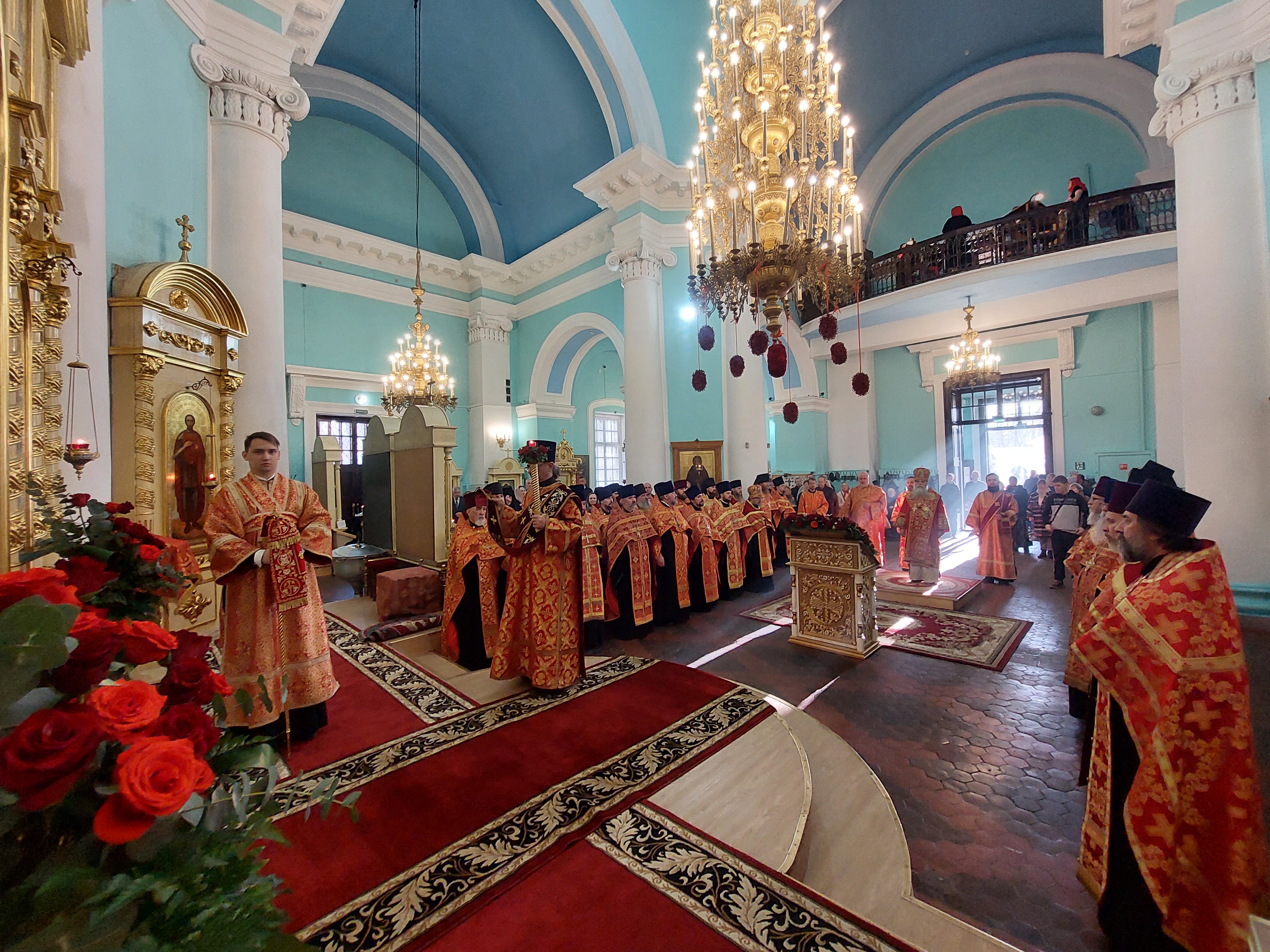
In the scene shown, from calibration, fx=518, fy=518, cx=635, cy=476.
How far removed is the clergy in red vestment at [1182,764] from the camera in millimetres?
1890

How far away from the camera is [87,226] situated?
3.26 m

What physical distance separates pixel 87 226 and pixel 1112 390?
1815 cm

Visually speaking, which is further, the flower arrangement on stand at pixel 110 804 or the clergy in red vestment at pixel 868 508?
the clergy in red vestment at pixel 868 508

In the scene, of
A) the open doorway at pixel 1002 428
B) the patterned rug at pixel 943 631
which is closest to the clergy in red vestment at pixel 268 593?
the patterned rug at pixel 943 631

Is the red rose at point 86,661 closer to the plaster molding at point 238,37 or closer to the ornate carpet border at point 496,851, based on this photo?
the ornate carpet border at point 496,851

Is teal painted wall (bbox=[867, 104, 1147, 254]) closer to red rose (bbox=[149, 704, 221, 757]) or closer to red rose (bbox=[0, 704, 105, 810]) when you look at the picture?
red rose (bbox=[149, 704, 221, 757])

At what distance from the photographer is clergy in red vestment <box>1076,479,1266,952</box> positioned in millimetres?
1890

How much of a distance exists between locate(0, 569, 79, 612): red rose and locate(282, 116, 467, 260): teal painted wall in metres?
14.8

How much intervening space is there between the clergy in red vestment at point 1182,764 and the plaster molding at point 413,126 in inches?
612

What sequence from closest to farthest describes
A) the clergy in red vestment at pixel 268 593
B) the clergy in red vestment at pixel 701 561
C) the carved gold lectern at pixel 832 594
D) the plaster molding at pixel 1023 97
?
the clergy in red vestment at pixel 268 593
the carved gold lectern at pixel 832 594
the clergy in red vestment at pixel 701 561
the plaster molding at pixel 1023 97

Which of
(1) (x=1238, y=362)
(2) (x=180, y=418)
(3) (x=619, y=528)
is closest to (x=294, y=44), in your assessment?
(2) (x=180, y=418)

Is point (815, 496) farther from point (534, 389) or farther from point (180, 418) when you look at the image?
point (180, 418)

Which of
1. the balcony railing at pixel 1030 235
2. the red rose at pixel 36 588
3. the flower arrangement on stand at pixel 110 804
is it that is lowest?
the flower arrangement on stand at pixel 110 804

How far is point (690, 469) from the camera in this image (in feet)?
37.9
